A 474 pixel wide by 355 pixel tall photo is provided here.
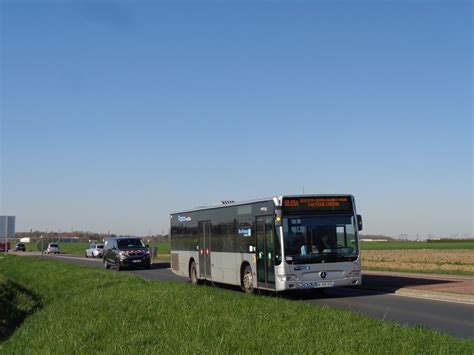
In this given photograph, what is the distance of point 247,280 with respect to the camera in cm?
1884

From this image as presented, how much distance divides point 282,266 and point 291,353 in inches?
343

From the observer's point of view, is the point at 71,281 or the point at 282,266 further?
the point at 71,281

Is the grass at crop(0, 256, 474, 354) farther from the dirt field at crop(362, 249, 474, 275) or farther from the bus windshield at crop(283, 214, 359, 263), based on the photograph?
the dirt field at crop(362, 249, 474, 275)

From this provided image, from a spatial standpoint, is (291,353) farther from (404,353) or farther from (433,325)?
(433,325)

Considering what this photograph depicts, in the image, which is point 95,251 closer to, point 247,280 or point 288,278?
point 247,280

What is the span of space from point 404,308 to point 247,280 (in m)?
5.48

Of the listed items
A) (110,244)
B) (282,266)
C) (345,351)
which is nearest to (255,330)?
(345,351)

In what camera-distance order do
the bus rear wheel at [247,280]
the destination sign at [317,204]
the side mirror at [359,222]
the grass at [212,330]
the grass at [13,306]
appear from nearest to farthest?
the grass at [212,330] → the grass at [13,306] → the destination sign at [317,204] → the side mirror at [359,222] → the bus rear wheel at [247,280]

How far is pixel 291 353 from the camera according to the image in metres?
7.72

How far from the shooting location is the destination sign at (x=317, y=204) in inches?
662

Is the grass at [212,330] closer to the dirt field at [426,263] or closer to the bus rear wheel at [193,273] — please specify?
the bus rear wheel at [193,273]

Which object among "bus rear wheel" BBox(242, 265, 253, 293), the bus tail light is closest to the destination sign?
the bus tail light

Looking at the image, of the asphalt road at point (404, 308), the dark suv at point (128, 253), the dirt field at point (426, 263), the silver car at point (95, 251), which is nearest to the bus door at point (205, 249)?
the asphalt road at point (404, 308)

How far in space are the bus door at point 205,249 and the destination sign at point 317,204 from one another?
18.5 ft
